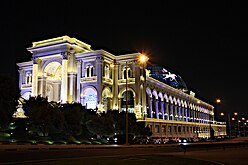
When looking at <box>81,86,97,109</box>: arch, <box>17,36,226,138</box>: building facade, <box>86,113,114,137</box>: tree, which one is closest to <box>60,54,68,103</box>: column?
<box>17,36,226,138</box>: building facade

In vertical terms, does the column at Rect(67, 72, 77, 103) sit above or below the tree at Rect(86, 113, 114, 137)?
above

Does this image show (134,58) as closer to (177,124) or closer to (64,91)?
(64,91)

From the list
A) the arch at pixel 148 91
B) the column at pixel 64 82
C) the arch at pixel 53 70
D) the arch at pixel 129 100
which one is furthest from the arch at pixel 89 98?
the arch at pixel 148 91

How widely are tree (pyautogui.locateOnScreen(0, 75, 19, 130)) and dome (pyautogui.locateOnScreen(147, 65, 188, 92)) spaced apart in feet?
248

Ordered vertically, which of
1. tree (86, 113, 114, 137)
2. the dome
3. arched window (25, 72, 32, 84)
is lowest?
tree (86, 113, 114, 137)

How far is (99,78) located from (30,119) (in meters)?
34.5

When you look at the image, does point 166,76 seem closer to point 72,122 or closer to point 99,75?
point 99,75

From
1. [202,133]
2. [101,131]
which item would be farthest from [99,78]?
[202,133]

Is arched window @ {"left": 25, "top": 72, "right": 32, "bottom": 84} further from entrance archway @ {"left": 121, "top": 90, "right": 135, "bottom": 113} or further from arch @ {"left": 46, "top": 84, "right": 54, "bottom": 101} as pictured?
entrance archway @ {"left": 121, "top": 90, "right": 135, "bottom": 113}

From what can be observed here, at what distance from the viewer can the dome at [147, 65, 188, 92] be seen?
114 m

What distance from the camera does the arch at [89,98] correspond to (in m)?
78.3

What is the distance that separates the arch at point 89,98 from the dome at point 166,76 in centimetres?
3758

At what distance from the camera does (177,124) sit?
104m

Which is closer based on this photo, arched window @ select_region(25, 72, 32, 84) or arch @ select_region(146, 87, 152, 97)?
arched window @ select_region(25, 72, 32, 84)
